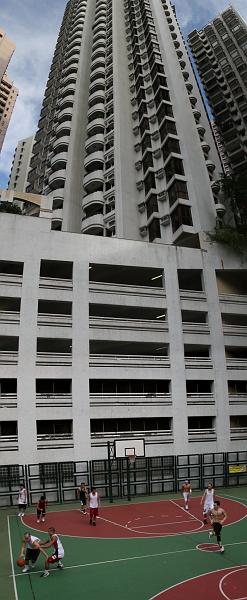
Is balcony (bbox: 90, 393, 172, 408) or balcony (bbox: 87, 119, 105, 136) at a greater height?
balcony (bbox: 87, 119, 105, 136)

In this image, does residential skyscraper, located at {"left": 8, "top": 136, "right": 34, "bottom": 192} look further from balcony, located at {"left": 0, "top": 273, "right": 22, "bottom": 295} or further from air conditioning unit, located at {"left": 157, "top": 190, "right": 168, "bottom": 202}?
balcony, located at {"left": 0, "top": 273, "right": 22, "bottom": 295}

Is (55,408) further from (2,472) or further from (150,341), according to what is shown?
(150,341)

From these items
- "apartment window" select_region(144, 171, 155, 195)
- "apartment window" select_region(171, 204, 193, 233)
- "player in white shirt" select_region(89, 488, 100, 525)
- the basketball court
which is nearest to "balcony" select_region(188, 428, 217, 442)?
the basketball court

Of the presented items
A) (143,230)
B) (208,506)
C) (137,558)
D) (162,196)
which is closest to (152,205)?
A: (162,196)

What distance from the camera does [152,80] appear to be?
60.6 meters

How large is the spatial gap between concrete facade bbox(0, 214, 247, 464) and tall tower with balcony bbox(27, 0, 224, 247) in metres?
6.61

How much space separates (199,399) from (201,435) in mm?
2545

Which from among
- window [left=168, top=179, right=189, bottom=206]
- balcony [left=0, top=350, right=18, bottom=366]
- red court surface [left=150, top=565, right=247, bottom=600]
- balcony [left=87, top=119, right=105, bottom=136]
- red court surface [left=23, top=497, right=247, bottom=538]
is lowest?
red court surface [left=150, top=565, right=247, bottom=600]

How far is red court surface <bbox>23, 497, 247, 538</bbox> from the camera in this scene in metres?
19.4

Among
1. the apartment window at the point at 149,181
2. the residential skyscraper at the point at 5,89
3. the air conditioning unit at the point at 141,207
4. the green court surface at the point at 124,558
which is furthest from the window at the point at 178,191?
the residential skyscraper at the point at 5,89

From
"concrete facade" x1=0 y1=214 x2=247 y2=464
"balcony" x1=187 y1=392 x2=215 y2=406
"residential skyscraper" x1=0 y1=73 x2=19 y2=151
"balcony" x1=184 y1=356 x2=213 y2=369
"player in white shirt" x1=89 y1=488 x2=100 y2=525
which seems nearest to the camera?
"player in white shirt" x1=89 y1=488 x2=100 y2=525

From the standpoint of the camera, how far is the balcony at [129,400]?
32.6 meters

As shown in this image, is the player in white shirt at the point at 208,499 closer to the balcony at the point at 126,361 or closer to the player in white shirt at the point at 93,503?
the player in white shirt at the point at 93,503

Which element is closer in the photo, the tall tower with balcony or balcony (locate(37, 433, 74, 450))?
balcony (locate(37, 433, 74, 450))
